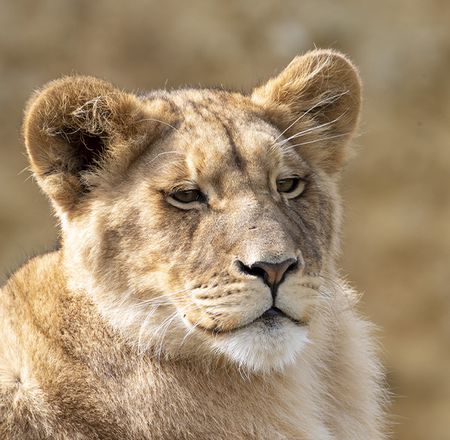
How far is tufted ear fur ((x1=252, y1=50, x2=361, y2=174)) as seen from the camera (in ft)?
13.1

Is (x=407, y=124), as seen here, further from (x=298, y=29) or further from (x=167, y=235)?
(x=167, y=235)

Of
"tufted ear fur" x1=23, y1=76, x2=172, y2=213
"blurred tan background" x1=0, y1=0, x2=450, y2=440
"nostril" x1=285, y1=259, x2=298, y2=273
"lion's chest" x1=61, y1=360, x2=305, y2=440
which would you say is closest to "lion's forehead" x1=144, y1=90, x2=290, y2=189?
"tufted ear fur" x1=23, y1=76, x2=172, y2=213

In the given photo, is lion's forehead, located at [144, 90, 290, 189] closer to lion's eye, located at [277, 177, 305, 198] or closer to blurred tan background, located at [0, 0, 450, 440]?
lion's eye, located at [277, 177, 305, 198]

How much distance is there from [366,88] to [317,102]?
4.82m

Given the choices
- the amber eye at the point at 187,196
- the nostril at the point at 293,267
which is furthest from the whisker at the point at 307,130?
the nostril at the point at 293,267

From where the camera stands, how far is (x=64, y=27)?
29.5 feet

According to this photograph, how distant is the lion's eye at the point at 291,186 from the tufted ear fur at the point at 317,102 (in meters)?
0.23

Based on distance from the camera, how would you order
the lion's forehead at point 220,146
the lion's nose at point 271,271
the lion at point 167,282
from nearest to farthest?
the lion's nose at point 271,271 → the lion at point 167,282 → the lion's forehead at point 220,146

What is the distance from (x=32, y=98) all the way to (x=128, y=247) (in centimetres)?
60

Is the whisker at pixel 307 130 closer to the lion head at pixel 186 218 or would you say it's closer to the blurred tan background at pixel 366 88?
the lion head at pixel 186 218

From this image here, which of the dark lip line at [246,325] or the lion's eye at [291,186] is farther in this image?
the lion's eye at [291,186]

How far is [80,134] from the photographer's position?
3.71 m

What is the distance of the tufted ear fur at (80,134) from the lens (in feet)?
11.9

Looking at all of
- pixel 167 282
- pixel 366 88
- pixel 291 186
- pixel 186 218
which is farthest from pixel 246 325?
pixel 366 88
